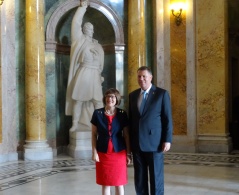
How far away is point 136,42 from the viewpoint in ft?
34.3

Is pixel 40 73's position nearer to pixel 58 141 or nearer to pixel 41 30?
pixel 41 30

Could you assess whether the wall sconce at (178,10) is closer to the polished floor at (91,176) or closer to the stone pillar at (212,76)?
the stone pillar at (212,76)

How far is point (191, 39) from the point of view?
1055cm

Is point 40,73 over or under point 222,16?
under

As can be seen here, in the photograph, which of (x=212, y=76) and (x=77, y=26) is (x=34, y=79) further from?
(x=212, y=76)

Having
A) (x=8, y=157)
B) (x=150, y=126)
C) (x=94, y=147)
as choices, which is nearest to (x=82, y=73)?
(x=8, y=157)

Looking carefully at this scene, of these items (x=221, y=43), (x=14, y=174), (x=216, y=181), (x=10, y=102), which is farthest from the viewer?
(x=221, y=43)

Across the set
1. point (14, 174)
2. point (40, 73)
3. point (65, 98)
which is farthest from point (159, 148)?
point (65, 98)

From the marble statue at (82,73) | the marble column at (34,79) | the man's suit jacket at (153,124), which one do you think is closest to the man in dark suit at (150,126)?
the man's suit jacket at (153,124)

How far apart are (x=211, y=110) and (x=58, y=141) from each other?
3803 millimetres

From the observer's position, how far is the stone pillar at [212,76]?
34.1 ft

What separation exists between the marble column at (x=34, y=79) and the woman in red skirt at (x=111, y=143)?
17.1 ft

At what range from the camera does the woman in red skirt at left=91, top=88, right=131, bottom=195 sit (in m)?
4.53

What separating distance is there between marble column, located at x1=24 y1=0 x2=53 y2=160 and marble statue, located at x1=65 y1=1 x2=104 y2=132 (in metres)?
0.70
